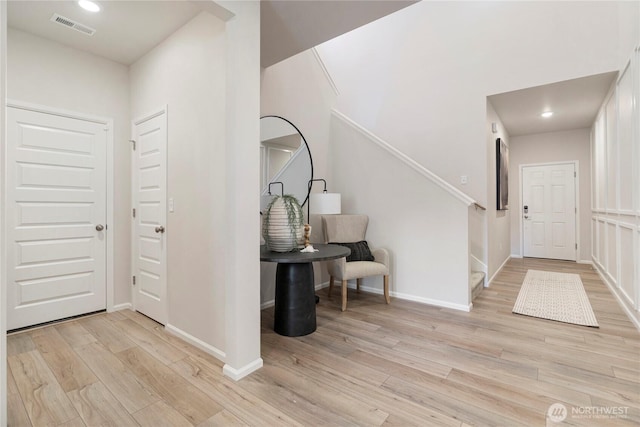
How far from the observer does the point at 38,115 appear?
2.62 meters

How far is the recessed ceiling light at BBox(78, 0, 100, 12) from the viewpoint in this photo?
2133 millimetres

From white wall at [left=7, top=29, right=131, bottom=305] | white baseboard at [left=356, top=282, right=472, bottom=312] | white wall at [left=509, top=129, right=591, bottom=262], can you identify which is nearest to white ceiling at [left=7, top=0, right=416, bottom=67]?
white wall at [left=7, top=29, right=131, bottom=305]

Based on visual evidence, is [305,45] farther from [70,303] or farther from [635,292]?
[635,292]

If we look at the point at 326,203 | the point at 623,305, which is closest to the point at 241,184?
the point at 326,203

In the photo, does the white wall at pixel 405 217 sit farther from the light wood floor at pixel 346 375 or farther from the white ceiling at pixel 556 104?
the white ceiling at pixel 556 104

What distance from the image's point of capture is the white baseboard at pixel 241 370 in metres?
1.84

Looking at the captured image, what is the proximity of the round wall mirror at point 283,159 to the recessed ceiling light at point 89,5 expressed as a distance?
56.6 inches

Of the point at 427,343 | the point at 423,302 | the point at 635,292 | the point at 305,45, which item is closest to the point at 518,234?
the point at 635,292

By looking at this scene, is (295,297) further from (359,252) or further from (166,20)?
(166,20)

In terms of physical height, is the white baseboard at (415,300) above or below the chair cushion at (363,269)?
below

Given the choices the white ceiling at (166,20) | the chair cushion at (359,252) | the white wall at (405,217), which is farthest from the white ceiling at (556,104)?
the white ceiling at (166,20)

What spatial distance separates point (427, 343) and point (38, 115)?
147 inches

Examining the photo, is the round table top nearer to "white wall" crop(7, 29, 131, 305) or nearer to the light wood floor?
the light wood floor

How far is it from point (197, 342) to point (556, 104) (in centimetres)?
523
